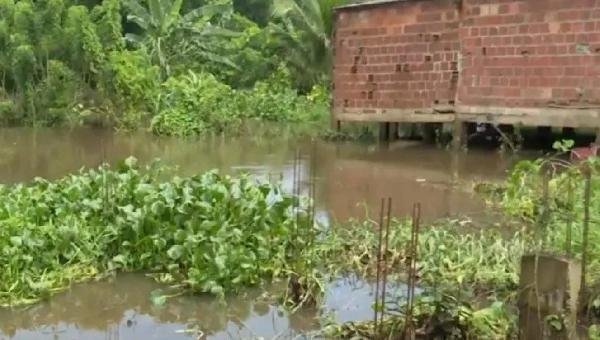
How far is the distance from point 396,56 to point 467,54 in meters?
1.39

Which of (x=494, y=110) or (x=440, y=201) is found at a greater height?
(x=494, y=110)

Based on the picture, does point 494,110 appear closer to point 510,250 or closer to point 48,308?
point 510,250

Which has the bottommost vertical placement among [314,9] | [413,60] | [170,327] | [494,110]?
[170,327]

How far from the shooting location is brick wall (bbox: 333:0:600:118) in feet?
35.3

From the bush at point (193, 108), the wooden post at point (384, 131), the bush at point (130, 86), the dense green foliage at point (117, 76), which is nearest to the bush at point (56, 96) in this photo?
the dense green foliage at point (117, 76)

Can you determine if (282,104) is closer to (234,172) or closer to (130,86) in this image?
(130,86)

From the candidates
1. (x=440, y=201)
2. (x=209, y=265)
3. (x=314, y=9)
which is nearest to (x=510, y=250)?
(x=209, y=265)

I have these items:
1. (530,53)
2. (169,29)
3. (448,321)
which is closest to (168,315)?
(448,321)

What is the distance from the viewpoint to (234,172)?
10.3 metres

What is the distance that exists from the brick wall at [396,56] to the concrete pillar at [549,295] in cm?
909

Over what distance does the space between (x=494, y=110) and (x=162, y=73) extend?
37.3 ft

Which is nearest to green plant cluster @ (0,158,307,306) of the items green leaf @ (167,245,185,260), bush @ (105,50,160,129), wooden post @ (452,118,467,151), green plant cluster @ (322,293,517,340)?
green leaf @ (167,245,185,260)

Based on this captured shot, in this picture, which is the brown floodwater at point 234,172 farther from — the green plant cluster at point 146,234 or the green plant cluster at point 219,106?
the green plant cluster at point 219,106

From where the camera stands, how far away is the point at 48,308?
4.63m
